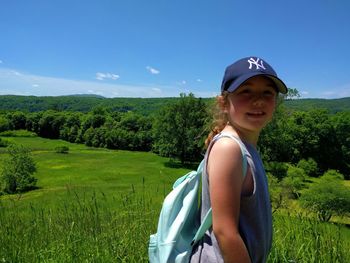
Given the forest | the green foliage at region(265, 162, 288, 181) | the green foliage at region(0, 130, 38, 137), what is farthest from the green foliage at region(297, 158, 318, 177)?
the green foliage at region(0, 130, 38, 137)

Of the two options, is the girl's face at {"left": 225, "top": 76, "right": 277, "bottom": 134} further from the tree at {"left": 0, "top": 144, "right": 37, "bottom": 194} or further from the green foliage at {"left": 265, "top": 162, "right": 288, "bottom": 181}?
the tree at {"left": 0, "top": 144, "right": 37, "bottom": 194}

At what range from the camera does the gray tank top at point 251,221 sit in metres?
1.71

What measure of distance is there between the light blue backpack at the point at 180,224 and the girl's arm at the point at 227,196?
0.13 meters

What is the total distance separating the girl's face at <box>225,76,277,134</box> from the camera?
1.84 metres

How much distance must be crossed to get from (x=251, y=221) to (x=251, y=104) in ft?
1.91

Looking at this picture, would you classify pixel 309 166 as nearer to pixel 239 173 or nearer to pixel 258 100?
pixel 258 100

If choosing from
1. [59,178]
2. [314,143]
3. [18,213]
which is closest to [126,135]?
[59,178]

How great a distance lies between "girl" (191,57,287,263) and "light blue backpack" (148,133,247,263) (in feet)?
0.17

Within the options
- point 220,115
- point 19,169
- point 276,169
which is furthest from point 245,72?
point 19,169

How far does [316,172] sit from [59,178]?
37727 mm

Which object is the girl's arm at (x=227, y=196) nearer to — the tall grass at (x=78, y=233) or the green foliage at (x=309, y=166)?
the tall grass at (x=78, y=233)

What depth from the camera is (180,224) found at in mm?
1831

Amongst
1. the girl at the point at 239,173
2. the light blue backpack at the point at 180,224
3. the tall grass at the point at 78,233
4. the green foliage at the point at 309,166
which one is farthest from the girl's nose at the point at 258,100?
the green foliage at the point at 309,166

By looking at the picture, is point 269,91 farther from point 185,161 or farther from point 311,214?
point 185,161
